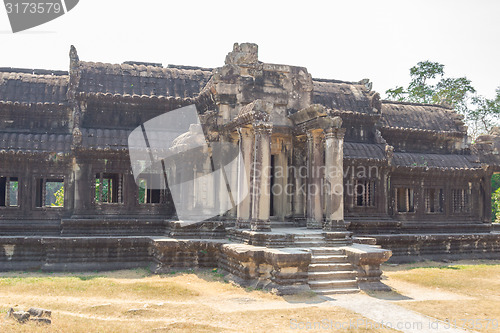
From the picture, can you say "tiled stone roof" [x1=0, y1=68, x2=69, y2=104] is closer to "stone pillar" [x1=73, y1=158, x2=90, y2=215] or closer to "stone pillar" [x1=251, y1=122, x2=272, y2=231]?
"stone pillar" [x1=73, y1=158, x2=90, y2=215]

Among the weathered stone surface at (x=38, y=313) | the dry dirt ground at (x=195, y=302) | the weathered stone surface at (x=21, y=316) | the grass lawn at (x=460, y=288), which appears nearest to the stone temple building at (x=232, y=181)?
the dry dirt ground at (x=195, y=302)

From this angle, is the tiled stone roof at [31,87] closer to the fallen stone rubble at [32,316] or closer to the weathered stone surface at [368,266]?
the fallen stone rubble at [32,316]

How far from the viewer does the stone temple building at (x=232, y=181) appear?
532 inches

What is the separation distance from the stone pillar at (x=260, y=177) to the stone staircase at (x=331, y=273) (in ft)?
5.49

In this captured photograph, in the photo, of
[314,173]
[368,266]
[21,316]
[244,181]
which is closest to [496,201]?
[314,173]

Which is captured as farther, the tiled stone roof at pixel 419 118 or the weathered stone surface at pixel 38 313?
the tiled stone roof at pixel 419 118

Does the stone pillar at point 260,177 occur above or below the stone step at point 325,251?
above

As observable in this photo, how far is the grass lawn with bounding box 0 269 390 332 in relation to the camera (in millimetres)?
8508

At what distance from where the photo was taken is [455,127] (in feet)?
74.0

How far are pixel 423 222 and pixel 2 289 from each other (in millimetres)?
16238

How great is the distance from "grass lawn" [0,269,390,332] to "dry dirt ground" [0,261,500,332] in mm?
16

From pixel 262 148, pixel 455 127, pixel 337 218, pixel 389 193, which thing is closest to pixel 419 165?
pixel 389 193

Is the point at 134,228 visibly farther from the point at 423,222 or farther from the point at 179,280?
the point at 423,222

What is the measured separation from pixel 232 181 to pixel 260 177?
2.47 metres
